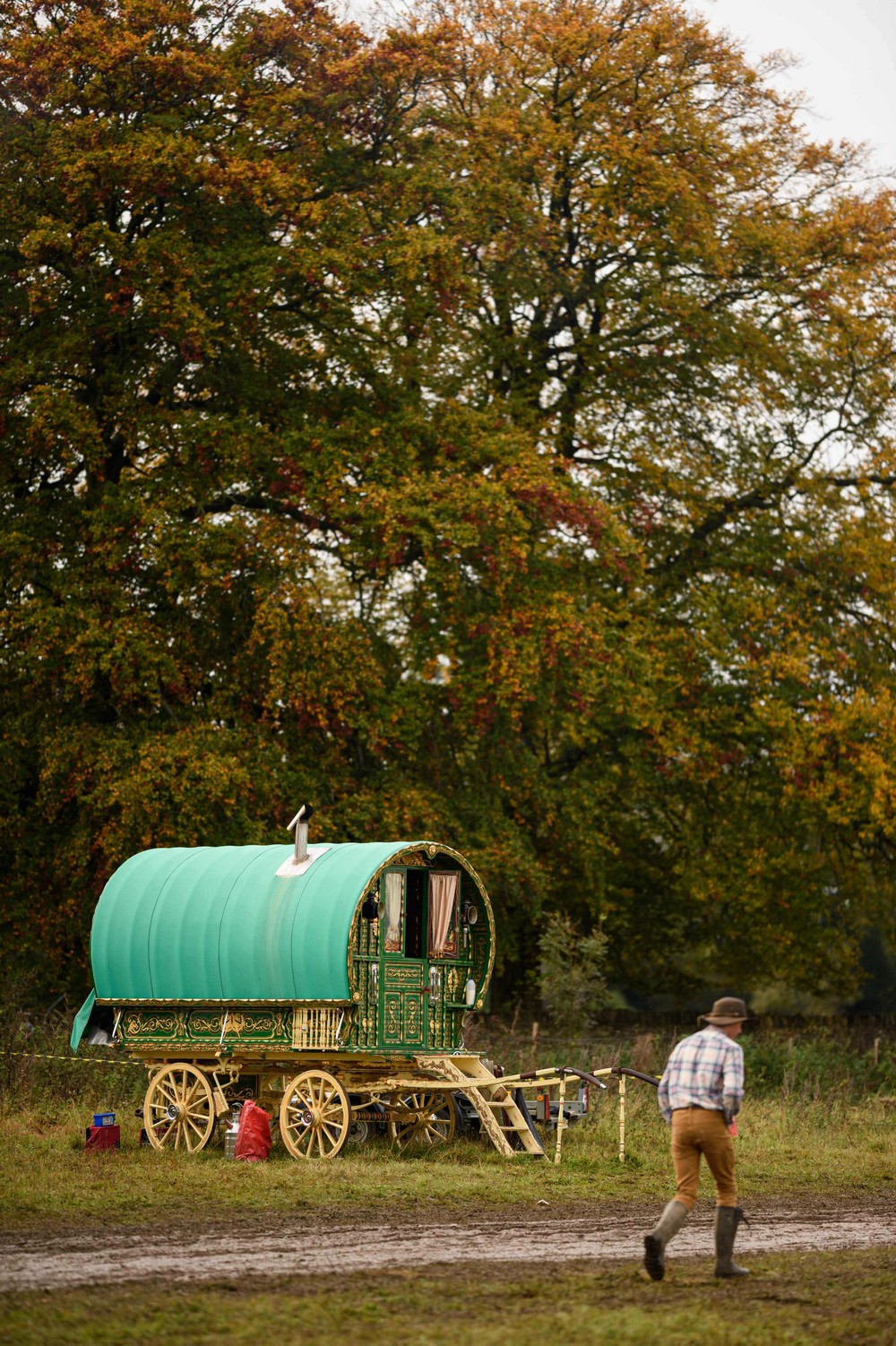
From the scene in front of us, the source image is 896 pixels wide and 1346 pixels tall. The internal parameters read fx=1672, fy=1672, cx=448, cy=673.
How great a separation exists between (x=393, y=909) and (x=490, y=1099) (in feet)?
7.00

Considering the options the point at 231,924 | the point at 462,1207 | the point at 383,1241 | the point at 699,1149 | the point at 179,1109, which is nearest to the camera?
the point at 699,1149

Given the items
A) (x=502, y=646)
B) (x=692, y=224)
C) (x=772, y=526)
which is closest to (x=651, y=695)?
(x=502, y=646)

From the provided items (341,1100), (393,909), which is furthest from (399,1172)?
(393,909)

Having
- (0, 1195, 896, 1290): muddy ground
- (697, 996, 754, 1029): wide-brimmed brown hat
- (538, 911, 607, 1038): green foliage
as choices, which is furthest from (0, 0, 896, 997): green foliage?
(697, 996, 754, 1029): wide-brimmed brown hat

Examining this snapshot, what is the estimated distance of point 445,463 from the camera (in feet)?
83.6

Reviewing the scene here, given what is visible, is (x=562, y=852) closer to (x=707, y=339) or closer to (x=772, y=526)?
(x=772, y=526)

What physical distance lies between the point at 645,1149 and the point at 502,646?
8967 mm

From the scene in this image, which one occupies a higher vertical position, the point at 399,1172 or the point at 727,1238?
the point at 727,1238

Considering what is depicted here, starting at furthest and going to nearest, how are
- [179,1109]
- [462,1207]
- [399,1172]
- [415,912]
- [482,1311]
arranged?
1. [415,912]
2. [179,1109]
3. [399,1172]
4. [462,1207]
5. [482,1311]

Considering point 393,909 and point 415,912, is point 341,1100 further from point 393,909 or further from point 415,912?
point 415,912

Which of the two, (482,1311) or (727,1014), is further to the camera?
(727,1014)

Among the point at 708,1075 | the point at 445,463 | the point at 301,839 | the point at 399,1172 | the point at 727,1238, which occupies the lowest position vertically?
the point at 399,1172

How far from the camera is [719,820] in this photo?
29.7m

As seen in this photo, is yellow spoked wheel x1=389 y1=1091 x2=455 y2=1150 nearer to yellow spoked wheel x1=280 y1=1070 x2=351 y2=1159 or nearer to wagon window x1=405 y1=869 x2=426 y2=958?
yellow spoked wheel x1=280 y1=1070 x2=351 y2=1159
